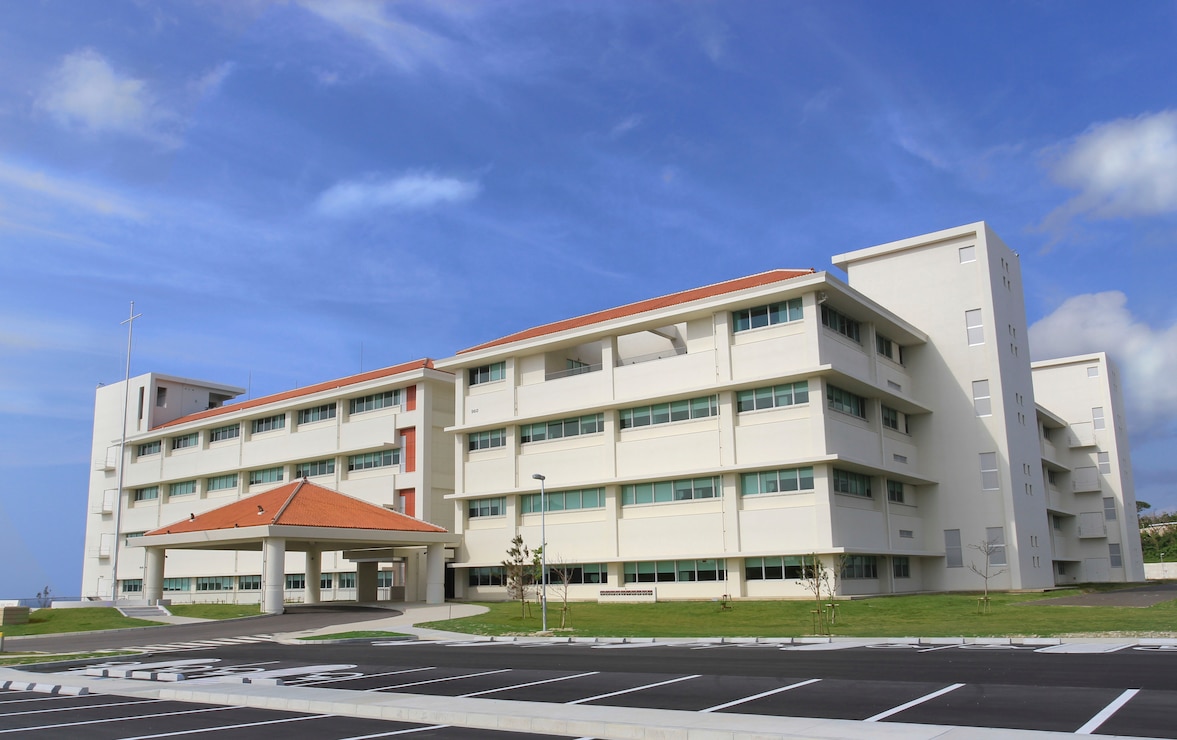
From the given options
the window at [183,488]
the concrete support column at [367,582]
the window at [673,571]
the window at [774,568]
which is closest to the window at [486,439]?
the concrete support column at [367,582]

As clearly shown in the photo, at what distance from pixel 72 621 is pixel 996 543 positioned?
156 ft

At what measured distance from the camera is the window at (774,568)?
44.0 m

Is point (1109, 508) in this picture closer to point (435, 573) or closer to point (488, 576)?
point (488, 576)

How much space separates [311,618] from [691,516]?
61.2ft

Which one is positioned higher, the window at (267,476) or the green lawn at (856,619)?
the window at (267,476)

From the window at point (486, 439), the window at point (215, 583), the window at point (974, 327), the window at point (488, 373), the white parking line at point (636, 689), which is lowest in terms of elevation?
the white parking line at point (636, 689)

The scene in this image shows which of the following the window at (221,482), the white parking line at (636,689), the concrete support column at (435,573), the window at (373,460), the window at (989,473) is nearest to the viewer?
the white parking line at (636,689)

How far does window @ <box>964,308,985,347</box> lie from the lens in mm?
51906

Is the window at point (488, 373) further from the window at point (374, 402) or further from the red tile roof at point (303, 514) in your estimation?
the red tile roof at point (303, 514)

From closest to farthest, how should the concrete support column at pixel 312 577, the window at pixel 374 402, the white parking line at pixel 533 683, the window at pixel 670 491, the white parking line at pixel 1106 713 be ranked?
the white parking line at pixel 1106 713, the white parking line at pixel 533 683, the window at pixel 670 491, the concrete support column at pixel 312 577, the window at pixel 374 402

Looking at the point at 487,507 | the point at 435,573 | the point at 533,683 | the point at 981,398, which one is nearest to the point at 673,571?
the point at 487,507

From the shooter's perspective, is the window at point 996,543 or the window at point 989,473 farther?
the window at point 989,473

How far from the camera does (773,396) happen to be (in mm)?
45469

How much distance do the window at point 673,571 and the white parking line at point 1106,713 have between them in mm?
32830
